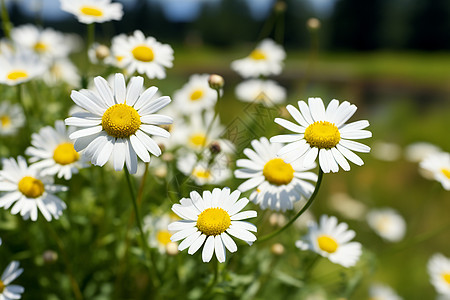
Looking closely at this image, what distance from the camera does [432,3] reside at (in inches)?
753

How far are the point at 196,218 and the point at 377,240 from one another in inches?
88.1

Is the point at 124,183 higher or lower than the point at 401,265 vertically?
higher

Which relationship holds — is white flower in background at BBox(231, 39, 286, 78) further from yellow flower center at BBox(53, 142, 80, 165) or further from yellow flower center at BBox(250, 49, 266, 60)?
yellow flower center at BBox(53, 142, 80, 165)

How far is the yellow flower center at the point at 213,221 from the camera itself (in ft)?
2.20

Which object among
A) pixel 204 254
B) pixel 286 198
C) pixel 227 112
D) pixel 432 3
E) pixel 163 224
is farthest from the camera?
pixel 432 3

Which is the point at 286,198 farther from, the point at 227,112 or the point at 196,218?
the point at 227,112

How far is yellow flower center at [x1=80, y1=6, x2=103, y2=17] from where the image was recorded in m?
1.11

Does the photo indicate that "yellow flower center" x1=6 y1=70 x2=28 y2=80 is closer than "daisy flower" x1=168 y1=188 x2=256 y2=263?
No

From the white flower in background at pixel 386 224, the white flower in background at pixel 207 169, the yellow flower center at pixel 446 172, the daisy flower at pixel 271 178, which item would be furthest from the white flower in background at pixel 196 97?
the white flower in background at pixel 386 224

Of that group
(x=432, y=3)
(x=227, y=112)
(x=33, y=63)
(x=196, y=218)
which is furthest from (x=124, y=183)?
(x=432, y=3)

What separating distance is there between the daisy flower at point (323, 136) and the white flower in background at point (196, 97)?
67 centimetres

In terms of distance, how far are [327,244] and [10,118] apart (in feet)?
3.55

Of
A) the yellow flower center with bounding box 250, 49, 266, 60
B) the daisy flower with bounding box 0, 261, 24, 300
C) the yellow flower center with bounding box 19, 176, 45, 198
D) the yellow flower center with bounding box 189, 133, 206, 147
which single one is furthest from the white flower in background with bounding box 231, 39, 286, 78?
the daisy flower with bounding box 0, 261, 24, 300

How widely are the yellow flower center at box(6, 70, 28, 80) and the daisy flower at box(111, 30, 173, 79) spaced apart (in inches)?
11.5
